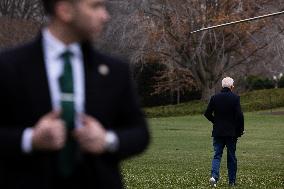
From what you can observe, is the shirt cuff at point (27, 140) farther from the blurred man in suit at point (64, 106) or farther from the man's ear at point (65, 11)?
the man's ear at point (65, 11)

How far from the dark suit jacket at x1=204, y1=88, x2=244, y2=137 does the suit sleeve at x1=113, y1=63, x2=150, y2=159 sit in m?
11.3

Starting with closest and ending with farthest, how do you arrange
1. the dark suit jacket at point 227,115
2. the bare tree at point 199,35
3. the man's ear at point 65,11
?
the man's ear at point 65,11 → the dark suit jacket at point 227,115 → the bare tree at point 199,35

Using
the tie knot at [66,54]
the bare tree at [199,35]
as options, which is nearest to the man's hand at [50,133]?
the tie knot at [66,54]

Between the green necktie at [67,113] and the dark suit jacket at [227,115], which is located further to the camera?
the dark suit jacket at [227,115]

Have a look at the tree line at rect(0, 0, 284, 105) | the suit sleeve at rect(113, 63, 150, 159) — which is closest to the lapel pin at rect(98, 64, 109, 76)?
the suit sleeve at rect(113, 63, 150, 159)

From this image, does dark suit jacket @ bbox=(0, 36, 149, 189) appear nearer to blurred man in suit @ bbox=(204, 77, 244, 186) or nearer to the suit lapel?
the suit lapel

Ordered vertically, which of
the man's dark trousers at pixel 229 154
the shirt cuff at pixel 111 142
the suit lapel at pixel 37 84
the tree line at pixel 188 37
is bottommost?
the man's dark trousers at pixel 229 154

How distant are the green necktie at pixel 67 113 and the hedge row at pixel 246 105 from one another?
51608mm

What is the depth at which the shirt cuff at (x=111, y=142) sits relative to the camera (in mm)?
3406

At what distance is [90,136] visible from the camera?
3301 millimetres

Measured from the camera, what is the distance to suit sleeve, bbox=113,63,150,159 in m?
3.51

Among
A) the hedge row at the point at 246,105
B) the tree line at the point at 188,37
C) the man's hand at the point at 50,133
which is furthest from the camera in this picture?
the hedge row at the point at 246,105

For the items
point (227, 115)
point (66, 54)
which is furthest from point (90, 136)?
point (227, 115)

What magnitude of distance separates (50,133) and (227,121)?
39.0 ft
